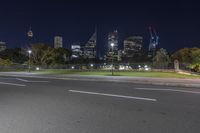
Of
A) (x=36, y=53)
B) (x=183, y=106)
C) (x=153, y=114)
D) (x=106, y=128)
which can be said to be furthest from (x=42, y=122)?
(x=36, y=53)

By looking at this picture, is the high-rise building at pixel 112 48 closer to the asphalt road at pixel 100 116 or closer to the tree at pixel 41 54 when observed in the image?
the tree at pixel 41 54

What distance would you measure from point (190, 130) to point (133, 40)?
179 m

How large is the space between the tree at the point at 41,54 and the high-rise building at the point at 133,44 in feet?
309

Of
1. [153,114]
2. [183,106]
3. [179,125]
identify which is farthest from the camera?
[183,106]

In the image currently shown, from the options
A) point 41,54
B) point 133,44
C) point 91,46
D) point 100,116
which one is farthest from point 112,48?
point 133,44

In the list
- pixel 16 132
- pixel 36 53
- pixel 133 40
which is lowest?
pixel 16 132

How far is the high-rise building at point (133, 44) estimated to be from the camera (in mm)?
161250

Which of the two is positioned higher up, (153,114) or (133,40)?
(133,40)

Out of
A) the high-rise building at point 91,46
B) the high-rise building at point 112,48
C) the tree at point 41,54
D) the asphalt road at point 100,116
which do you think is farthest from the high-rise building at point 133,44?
the asphalt road at point 100,116

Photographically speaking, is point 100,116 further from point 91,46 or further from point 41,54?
point 91,46

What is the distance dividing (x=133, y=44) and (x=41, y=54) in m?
117

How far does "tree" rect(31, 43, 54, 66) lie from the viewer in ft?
212

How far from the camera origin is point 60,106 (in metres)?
7.53

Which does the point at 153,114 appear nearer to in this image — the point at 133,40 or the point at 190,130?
the point at 190,130
